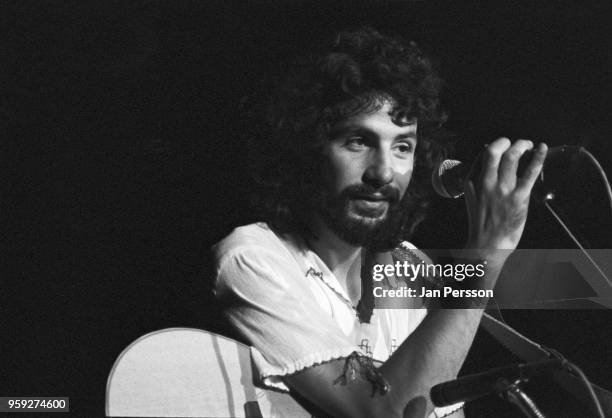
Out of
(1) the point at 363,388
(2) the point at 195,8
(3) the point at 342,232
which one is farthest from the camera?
(2) the point at 195,8

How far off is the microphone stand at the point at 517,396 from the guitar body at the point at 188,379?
649 mm

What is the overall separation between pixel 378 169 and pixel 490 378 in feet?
2.76

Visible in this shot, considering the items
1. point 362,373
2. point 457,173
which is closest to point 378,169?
point 457,173

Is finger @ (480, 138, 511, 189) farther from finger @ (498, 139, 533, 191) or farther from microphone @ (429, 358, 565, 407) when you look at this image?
microphone @ (429, 358, 565, 407)

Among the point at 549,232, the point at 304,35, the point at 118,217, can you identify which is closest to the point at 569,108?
the point at 549,232

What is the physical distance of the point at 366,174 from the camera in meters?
1.87

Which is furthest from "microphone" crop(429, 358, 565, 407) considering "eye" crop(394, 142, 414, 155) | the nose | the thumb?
"eye" crop(394, 142, 414, 155)

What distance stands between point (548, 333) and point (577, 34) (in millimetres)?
913

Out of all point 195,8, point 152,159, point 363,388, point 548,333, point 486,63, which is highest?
point 195,8

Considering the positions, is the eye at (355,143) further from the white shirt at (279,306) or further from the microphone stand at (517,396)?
the microphone stand at (517,396)

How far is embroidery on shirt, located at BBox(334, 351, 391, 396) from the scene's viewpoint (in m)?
1.54

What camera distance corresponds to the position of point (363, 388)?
1552 millimetres

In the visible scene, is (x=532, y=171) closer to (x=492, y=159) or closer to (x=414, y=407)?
(x=492, y=159)

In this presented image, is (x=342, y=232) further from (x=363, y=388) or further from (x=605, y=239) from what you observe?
(x=605, y=239)
